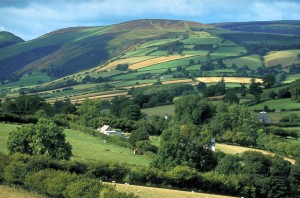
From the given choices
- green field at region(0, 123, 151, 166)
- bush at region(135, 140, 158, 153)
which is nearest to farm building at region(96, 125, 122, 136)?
green field at region(0, 123, 151, 166)

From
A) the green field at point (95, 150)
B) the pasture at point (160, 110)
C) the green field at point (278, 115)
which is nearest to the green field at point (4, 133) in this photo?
the green field at point (95, 150)

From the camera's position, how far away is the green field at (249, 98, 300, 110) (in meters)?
120

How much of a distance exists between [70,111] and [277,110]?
44.2 metres

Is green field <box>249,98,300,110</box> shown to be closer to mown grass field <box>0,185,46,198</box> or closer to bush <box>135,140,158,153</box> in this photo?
bush <box>135,140,158,153</box>

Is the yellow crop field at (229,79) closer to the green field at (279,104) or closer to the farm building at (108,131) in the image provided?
the green field at (279,104)

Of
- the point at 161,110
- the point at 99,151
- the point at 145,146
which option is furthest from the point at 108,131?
the point at 161,110

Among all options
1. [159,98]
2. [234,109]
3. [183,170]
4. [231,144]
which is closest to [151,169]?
[183,170]

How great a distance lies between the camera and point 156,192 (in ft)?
155

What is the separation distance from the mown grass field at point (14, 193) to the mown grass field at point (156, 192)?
24.5ft

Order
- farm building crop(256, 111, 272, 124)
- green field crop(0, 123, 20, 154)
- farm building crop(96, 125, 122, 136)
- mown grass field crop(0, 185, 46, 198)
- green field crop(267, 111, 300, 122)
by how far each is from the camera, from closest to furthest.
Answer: mown grass field crop(0, 185, 46, 198) < green field crop(0, 123, 20, 154) < farm building crop(96, 125, 122, 136) < farm building crop(256, 111, 272, 124) < green field crop(267, 111, 300, 122)

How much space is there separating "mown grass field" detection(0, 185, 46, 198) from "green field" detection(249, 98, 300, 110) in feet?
279

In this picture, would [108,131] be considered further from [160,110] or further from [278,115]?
[278,115]

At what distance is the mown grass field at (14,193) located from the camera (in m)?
40.6

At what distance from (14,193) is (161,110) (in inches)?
3418
